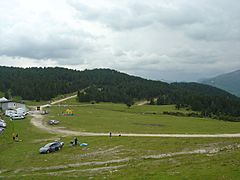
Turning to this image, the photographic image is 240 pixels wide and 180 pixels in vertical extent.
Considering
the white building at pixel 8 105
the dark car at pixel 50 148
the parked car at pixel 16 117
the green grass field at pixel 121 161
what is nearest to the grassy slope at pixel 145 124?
the parked car at pixel 16 117

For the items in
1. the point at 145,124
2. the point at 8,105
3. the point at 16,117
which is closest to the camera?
the point at 145,124

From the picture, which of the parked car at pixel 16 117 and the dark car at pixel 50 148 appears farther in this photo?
the parked car at pixel 16 117

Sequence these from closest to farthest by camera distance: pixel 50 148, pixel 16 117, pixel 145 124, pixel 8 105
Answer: pixel 50 148 < pixel 145 124 < pixel 16 117 < pixel 8 105

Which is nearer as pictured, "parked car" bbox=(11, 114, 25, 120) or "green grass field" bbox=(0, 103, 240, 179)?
"green grass field" bbox=(0, 103, 240, 179)

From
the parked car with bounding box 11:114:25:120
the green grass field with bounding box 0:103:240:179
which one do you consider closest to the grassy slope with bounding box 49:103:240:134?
the parked car with bounding box 11:114:25:120

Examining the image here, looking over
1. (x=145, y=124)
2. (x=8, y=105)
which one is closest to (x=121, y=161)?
(x=145, y=124)

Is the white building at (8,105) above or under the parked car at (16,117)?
above

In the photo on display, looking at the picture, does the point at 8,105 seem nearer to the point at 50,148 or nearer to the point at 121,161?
the point at 50,148

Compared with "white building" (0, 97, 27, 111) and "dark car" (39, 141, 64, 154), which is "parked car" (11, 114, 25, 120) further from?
"dark car" (39, 141, 64, 154)

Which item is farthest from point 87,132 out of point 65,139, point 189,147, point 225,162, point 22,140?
point 225,162

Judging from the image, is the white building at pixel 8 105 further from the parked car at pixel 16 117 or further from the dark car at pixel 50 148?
the dark car at pixel 50 148

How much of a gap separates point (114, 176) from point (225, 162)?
11139 mm

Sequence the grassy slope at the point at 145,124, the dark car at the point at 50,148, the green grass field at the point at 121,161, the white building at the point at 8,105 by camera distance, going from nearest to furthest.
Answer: the green grass field at the point at 121,161 < the dark car at the point at 50,148 < the grassy slope at the point at 145,124 < the white building at the point at 8,105

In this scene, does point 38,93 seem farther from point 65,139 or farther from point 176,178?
point 176,178
